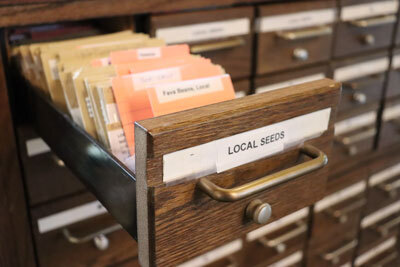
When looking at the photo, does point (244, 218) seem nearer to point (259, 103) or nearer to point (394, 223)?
point (259, 103)

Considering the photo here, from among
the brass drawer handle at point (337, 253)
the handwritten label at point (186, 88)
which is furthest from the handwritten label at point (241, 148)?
the brass drawer handle at point (337, 253)

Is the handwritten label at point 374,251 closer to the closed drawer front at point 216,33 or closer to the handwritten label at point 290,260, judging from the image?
the handwritten label at point 290,260

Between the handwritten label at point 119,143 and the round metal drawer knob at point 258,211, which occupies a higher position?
the handwritten label at point 119,143

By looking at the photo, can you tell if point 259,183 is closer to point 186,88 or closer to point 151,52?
point 186,88

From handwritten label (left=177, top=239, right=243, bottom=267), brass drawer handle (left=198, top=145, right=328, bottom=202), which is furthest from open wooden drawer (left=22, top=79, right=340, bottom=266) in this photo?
handwritten label (left=177, top=239, right=243, bottom=267)

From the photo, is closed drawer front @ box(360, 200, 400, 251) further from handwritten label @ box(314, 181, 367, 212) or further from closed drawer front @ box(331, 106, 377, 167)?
closed drawer front @ box(331, 106, 377, 167)

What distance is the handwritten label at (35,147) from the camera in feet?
2.30

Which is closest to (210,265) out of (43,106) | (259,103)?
(43,106)

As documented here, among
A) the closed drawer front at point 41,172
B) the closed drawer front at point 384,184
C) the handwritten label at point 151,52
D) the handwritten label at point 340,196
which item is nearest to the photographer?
the handwritten label at point 151,52

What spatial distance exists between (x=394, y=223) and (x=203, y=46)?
1.14m

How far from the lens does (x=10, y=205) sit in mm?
698

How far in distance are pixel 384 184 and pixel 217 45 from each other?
0.93m

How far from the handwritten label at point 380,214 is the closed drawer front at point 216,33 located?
33.2 inches

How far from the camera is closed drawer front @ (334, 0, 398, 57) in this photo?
1018 millimetres
